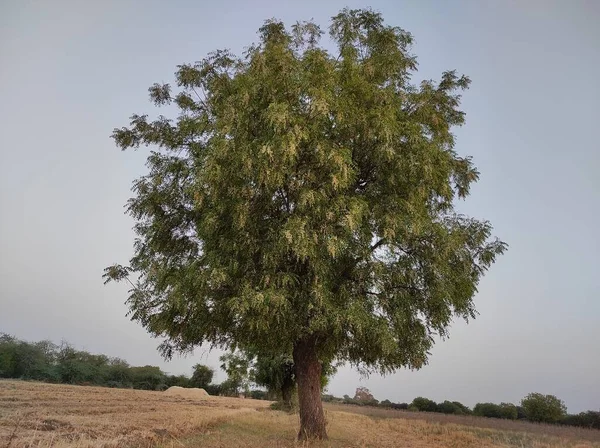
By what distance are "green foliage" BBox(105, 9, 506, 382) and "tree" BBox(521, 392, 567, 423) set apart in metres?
54.4

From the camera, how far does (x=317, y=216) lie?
41.2ft

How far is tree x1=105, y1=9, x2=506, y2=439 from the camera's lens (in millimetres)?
12359

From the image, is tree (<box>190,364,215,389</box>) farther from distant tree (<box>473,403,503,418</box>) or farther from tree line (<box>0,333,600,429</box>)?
distant tree (<box>473,403,503,418</box>)

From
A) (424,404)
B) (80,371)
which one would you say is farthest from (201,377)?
(424,404)

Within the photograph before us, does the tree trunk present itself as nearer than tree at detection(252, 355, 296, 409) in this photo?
Yes

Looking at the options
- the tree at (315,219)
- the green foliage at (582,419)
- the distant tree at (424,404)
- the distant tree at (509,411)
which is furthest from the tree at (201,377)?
the tree at (315,219)

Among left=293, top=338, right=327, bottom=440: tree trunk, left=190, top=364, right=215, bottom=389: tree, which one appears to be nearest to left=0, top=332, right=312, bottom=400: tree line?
left=190, top=364, right=215, bottom=389: tree

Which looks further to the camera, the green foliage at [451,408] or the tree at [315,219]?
the green foliage at [451,408]

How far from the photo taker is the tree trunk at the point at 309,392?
47.1 ft

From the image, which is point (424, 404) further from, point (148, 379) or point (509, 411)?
point (148, 379)

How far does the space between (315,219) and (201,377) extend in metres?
86.4

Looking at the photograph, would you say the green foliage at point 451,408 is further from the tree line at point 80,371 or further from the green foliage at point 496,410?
the tree line at point 80,371

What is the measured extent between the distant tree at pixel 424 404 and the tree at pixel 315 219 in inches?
2896

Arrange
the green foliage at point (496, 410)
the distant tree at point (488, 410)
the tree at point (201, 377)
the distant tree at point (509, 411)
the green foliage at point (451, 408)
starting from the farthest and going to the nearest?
1. the tree at point (201, 377)
2. the green foliage at point (451, 408)
3. the distant tree at point (488, 410)
4. the green foliage at point (496, 410)
5. the distant tree at point (509, 411)
